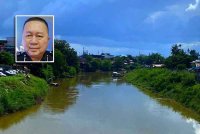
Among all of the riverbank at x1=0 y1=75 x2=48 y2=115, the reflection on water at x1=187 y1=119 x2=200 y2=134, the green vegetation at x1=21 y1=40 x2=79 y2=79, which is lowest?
the reflection on water at x1=187 y1=119 x2=200 y2=134

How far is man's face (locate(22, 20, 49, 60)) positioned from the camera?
29.2m

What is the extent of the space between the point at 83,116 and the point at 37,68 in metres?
22.9

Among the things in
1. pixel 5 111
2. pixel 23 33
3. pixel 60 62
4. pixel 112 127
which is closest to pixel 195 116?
pixel 112 127

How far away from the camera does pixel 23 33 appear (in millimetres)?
28906

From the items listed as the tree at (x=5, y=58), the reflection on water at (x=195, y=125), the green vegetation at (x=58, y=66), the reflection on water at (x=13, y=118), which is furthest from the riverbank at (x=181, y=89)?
the tree at (x=5, y=58)

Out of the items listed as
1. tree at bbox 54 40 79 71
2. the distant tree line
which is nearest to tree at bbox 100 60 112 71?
the distant tree line

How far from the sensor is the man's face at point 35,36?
95.8 ft

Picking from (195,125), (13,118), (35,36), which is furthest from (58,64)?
(195,125)

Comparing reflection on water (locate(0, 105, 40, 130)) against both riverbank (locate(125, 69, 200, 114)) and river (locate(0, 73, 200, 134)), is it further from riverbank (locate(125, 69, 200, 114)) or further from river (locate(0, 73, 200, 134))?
riverbank (locate(125, 69, 200, 114))

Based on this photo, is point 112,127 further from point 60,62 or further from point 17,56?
point 60,62

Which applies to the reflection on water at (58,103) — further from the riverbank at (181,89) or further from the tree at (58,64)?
the tree at (58,64)

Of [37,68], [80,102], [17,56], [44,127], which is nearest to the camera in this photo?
[44,127]

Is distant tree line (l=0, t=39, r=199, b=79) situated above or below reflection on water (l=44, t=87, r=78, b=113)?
above

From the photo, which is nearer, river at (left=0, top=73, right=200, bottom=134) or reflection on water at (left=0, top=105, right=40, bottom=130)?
river at (left=0, top=73, right=200, bottom=134)
